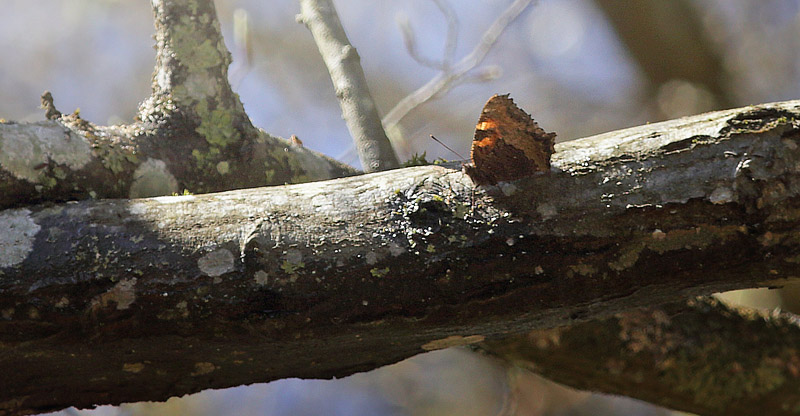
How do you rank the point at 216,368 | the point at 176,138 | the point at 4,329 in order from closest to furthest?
the point at 4,329, the point at 216,368, the point at 176,138

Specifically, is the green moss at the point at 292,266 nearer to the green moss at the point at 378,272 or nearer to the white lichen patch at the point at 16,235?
the green moss at the point at 378,272

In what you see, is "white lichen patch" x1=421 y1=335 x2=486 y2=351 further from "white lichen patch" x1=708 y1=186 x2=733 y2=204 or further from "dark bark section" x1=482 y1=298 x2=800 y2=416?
"dark bark section" x1=482 y1=298 x2=800 y2=416

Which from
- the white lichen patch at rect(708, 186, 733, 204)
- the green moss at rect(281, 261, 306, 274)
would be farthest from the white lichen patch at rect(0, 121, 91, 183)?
the white lichen patch at rect(708, 186, 733, 204)

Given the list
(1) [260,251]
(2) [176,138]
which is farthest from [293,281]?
(2) [176,138]

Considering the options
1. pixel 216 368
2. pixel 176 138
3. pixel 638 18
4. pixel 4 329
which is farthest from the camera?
pixel 638 18

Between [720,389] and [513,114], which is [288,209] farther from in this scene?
[720,389]

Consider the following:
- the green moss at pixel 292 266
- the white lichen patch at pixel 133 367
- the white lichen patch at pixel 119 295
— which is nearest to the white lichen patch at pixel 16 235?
the white lichen patch at pixel 119 295

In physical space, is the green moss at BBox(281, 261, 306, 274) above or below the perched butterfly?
below
